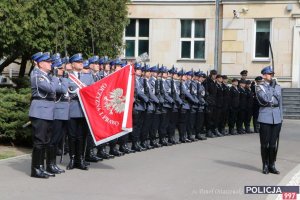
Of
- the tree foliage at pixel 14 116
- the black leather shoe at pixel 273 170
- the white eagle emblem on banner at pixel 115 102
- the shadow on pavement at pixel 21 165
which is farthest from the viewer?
A: the tree foliage at pixel 14 116

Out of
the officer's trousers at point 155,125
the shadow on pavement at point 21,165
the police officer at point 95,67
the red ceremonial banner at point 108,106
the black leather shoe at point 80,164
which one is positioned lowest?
the shadow on pavement at point 21,165

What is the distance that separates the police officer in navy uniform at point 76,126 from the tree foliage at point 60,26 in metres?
3.04

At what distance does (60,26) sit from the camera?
17969 millimetres

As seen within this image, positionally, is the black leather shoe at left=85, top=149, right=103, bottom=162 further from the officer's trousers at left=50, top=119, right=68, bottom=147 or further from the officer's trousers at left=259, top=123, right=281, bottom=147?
the officer's trousers at left=259, top=123, right=281, bottom=147

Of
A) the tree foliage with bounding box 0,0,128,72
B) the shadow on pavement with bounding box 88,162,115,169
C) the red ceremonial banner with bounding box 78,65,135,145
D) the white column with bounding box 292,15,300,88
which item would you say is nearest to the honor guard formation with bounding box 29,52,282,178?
the shadow on pavement with bounding box 88,162,115,169

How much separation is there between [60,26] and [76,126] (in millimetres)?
7128

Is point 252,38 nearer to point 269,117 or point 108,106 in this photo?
point 269,117

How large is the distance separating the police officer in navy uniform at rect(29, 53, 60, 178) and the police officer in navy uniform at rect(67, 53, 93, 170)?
100 centimetres

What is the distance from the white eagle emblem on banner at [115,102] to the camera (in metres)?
11.2

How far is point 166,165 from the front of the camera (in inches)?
472

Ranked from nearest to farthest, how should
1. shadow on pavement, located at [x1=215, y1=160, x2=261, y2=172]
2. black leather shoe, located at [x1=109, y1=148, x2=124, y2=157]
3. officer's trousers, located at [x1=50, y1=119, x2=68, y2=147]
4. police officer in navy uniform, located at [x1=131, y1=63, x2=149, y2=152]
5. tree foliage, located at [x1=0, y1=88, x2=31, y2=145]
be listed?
1. officer's trousers, located at [x1=50, y1=119, x2=68, y2=147]
2. shadow on pavement, located at [x1=215, y1=160, x2=261, y2=172]
3. black leather shoe, located at [x1=109, y1=148, x2=124, y2=157]
4. tree foliage, located at [x1=0, y1=88, x2=31, y2=145]
5. police officer in navy uniform, located at [x1=131, y1=63, x2=149, y2=152]

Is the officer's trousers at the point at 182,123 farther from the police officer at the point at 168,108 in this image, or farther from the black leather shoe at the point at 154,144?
the black leather shoe at the point at 154,144

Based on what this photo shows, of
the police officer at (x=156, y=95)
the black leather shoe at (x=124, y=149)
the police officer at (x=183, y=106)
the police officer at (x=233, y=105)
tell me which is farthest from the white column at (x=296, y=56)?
the black leather shoe at (x=124, y=149)

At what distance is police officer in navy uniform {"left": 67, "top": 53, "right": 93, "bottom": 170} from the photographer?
1126 centimetres
